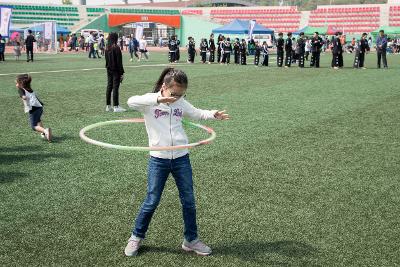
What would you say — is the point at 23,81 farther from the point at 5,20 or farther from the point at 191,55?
the point at 191,55

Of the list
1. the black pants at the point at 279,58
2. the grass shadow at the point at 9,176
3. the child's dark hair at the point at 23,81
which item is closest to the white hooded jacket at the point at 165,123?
the grass shadow at the point at 9,176

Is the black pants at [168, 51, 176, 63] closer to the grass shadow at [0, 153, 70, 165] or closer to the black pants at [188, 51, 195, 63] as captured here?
the black pants at [188, 51, 195, 63]

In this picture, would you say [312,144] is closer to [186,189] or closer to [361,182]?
[361,182]

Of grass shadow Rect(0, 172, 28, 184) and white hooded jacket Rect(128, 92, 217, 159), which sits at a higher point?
white hooded jacket Rect(128, 92, 217, 159)

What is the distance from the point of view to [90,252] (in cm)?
452

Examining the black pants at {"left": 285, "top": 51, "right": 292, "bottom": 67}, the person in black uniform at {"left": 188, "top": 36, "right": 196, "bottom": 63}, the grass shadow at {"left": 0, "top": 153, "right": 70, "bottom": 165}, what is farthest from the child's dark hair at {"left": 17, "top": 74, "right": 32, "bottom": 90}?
the person in black uniform at {"left": 188, "top": 36, "right": 196, "bottom": 63}

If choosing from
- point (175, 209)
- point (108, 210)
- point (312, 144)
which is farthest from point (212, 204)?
point (312, 144)

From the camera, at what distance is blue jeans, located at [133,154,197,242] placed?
169 inches

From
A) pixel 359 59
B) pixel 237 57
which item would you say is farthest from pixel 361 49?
pixel 237 57

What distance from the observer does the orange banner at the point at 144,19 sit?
78.9 meters

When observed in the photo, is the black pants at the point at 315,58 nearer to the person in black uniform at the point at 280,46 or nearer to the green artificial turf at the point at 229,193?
the person in black uniform at the point at 280,46

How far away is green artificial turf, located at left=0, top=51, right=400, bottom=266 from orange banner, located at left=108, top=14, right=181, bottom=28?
69.6 m

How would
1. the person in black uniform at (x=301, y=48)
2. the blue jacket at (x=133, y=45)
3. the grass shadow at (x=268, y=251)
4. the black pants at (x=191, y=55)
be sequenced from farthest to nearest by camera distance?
the blue jacket at (x=133, y=45) → the black pants at (x=191, y=55) → the person in black uniform at (x=301, y=48) → the grass shadow at (x=268, y=251)

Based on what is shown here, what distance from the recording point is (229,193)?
6.23 meters
